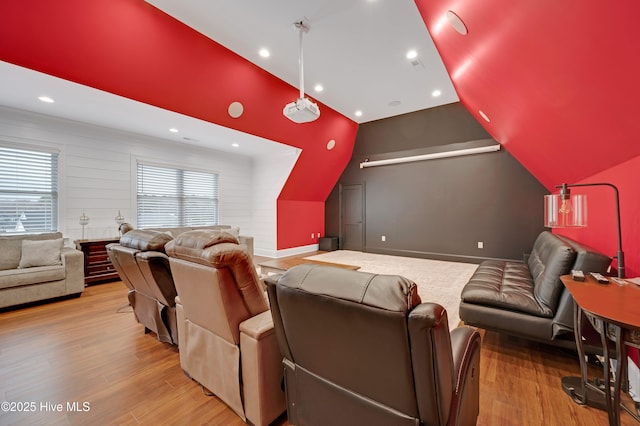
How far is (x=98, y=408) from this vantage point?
1.57 m

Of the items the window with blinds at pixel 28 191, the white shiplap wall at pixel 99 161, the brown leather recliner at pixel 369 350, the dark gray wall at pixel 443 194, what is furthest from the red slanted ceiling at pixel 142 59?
the brown leather recliner at pixel 369 350

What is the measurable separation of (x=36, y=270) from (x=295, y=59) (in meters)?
4.36

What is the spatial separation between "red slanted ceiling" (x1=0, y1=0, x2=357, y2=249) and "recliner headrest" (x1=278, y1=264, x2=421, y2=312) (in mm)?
3194

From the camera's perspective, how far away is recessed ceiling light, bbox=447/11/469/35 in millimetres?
2123

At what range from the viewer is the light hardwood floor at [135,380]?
150 cm

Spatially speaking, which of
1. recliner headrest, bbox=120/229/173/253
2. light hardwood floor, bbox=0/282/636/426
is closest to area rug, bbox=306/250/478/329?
light hardwood floor, bbox=0/282/636/426

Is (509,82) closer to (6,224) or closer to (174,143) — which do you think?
(174,143)

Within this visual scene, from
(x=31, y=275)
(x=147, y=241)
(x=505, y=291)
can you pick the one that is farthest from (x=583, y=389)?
(x=31, y=275)

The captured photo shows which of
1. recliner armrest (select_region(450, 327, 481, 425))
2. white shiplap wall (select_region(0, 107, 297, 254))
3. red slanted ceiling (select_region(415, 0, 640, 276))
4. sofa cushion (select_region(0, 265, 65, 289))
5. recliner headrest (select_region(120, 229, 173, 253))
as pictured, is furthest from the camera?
white shiplap wall (select_region(0, 107, 297, 254))

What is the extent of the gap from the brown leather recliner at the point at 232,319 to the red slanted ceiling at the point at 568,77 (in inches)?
81.4

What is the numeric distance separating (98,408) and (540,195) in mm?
6651

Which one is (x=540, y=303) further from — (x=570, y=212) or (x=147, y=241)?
(x=147, y=241)

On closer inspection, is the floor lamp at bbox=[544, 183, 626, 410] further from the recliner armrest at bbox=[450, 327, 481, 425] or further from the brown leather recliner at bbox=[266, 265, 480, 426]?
the brown leather recliner at bbox=[266, 265, 480, 426]

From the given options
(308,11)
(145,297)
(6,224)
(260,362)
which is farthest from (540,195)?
(6,224)
